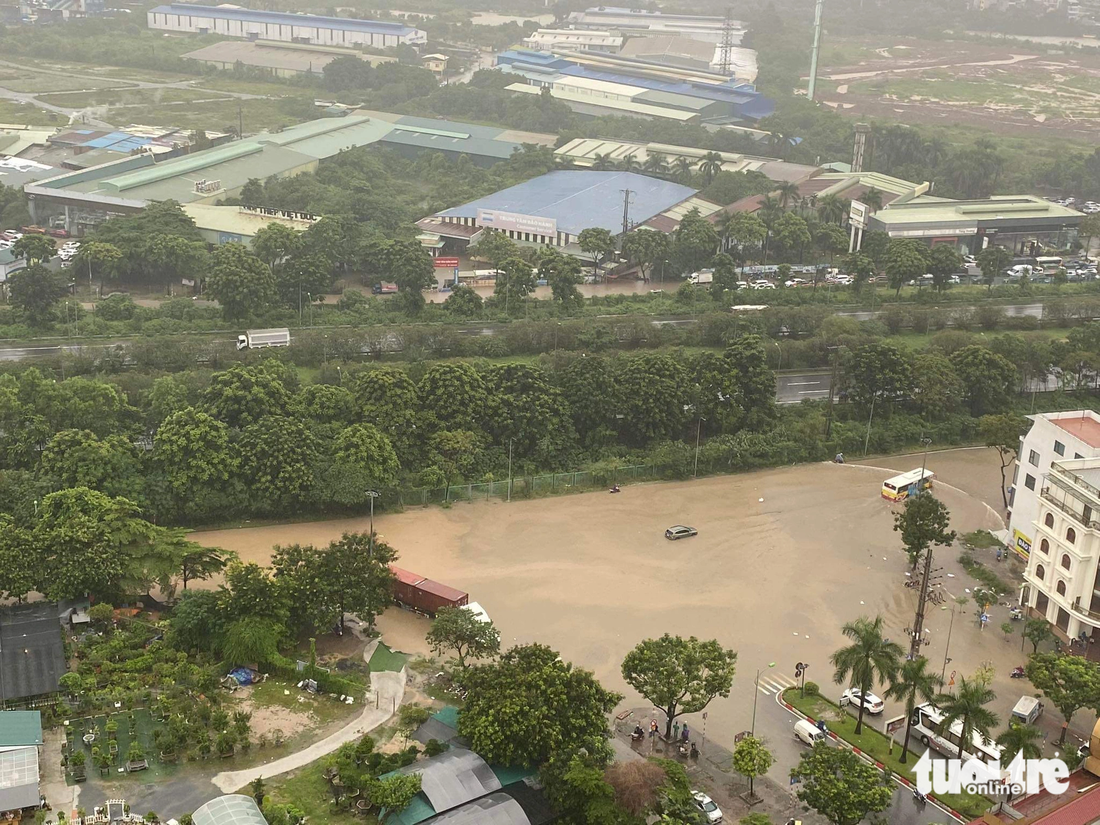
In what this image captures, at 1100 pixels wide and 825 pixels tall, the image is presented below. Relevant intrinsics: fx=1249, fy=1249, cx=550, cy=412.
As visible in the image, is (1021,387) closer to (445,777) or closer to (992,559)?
(992,559)

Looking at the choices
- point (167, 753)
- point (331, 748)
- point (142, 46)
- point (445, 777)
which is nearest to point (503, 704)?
point (445, 777)

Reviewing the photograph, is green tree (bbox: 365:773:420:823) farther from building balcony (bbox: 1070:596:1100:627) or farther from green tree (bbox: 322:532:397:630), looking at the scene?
building balcony (bbox: 1070:596:1100:627)

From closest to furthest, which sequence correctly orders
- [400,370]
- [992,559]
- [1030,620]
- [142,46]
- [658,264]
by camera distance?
[1030,620] < [992,559] < [400,370] < [658,264] < [142,46]

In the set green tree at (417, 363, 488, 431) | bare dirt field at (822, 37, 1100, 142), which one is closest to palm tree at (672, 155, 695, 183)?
bare dirt field at (822, 37, 1100, 142)

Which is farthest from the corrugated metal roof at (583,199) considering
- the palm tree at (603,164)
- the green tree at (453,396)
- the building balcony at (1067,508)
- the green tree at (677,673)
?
the green tree at (677,673)

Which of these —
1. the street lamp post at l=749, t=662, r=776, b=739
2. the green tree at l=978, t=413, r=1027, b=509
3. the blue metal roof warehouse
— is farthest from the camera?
the blue metal roof warehouse
